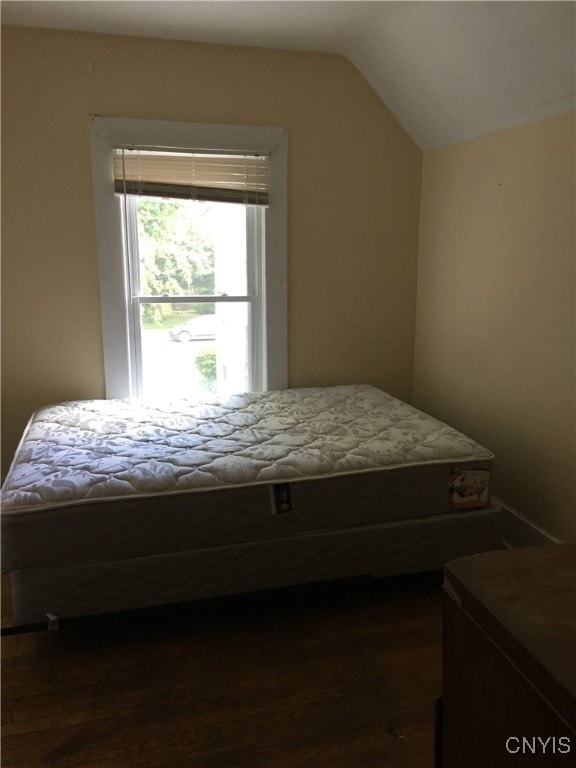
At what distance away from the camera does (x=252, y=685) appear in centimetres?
192

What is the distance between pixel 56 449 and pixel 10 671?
0.81 m

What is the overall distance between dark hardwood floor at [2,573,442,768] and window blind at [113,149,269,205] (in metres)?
2.04

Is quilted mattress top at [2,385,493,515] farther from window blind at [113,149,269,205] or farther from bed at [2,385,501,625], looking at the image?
window blind at [113,149,269,205]

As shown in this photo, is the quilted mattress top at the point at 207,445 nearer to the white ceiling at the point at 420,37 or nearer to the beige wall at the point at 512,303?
the beige wall at the point at 512,303

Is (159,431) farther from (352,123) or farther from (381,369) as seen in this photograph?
(352,123)

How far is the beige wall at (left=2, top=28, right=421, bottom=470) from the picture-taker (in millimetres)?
2979

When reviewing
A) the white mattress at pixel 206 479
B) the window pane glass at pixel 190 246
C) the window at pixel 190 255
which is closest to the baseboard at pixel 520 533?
the white mattress at pixel 206 479

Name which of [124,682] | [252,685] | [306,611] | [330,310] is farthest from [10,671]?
[330,310]

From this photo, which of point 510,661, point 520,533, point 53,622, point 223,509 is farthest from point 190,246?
point 510,661

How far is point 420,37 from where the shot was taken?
2.66m

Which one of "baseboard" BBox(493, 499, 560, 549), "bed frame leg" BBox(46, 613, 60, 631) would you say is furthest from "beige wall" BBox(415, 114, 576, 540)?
"bed frame leg" BBox(46, 613, 60, 631)

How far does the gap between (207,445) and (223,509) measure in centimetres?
37

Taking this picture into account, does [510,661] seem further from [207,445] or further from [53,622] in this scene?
[207,445]

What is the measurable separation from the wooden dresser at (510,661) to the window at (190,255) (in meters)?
2.50
